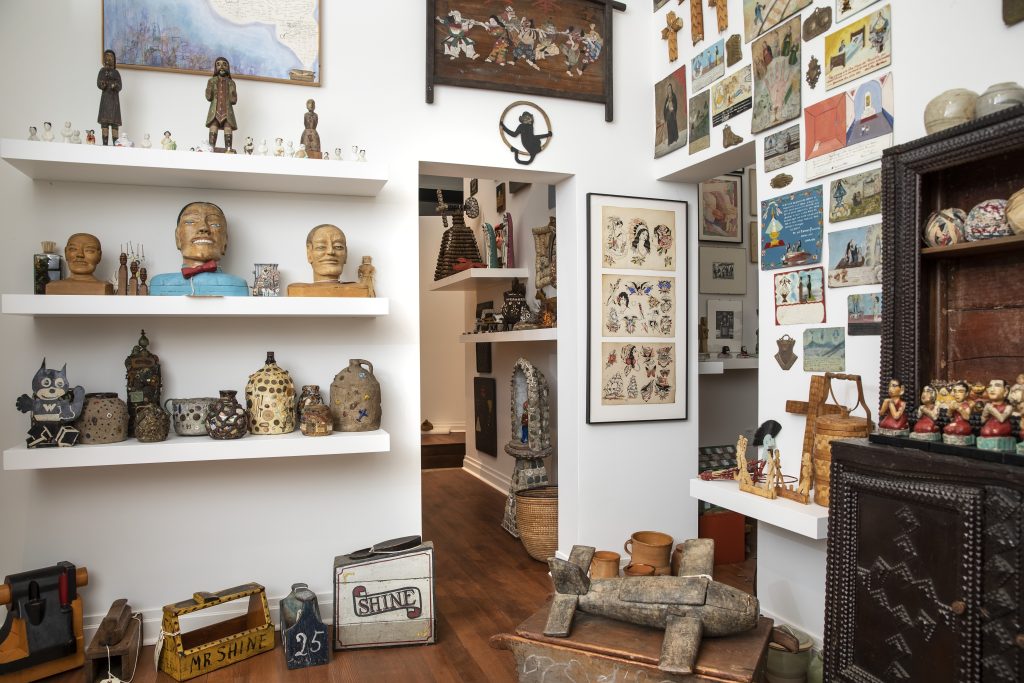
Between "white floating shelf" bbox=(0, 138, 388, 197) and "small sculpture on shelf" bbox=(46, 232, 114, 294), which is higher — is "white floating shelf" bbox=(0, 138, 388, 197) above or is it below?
above

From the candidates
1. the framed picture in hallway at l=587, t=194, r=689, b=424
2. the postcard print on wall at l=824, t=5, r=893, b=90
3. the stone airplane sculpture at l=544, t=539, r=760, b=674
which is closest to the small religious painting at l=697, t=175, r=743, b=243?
the framed picture in hallway at l=587, t=194, r=689, b=424

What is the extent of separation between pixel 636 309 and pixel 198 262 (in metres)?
2.22

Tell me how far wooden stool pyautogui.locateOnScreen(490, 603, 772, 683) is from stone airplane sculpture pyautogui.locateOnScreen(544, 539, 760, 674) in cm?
3

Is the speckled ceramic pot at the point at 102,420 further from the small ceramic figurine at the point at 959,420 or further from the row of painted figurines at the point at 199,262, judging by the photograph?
the small ceramic figurine at the point at 959,420

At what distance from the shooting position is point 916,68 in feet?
7.88

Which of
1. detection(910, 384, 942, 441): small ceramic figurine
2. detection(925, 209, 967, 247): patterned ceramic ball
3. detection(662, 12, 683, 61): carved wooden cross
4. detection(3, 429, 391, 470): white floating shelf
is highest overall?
detection(662, 12, 683, 61): carved wooden cross

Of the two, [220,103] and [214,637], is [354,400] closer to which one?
[214,637]

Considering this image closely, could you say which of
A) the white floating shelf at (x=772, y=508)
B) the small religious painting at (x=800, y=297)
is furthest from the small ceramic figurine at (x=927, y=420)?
the small religious painting at (x=800, y=297)

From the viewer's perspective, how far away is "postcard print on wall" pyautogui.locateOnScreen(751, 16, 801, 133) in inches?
115

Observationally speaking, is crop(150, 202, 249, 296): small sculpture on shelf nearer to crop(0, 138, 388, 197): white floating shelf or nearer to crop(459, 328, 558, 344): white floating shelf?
crop(0, 138, 388, 197): white floating shelf

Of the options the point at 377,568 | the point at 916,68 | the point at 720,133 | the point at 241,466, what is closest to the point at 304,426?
the point at 241,466

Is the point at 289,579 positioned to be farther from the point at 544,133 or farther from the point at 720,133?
the point at 720,133

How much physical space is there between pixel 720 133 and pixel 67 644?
3.62m

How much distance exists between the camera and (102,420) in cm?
285
